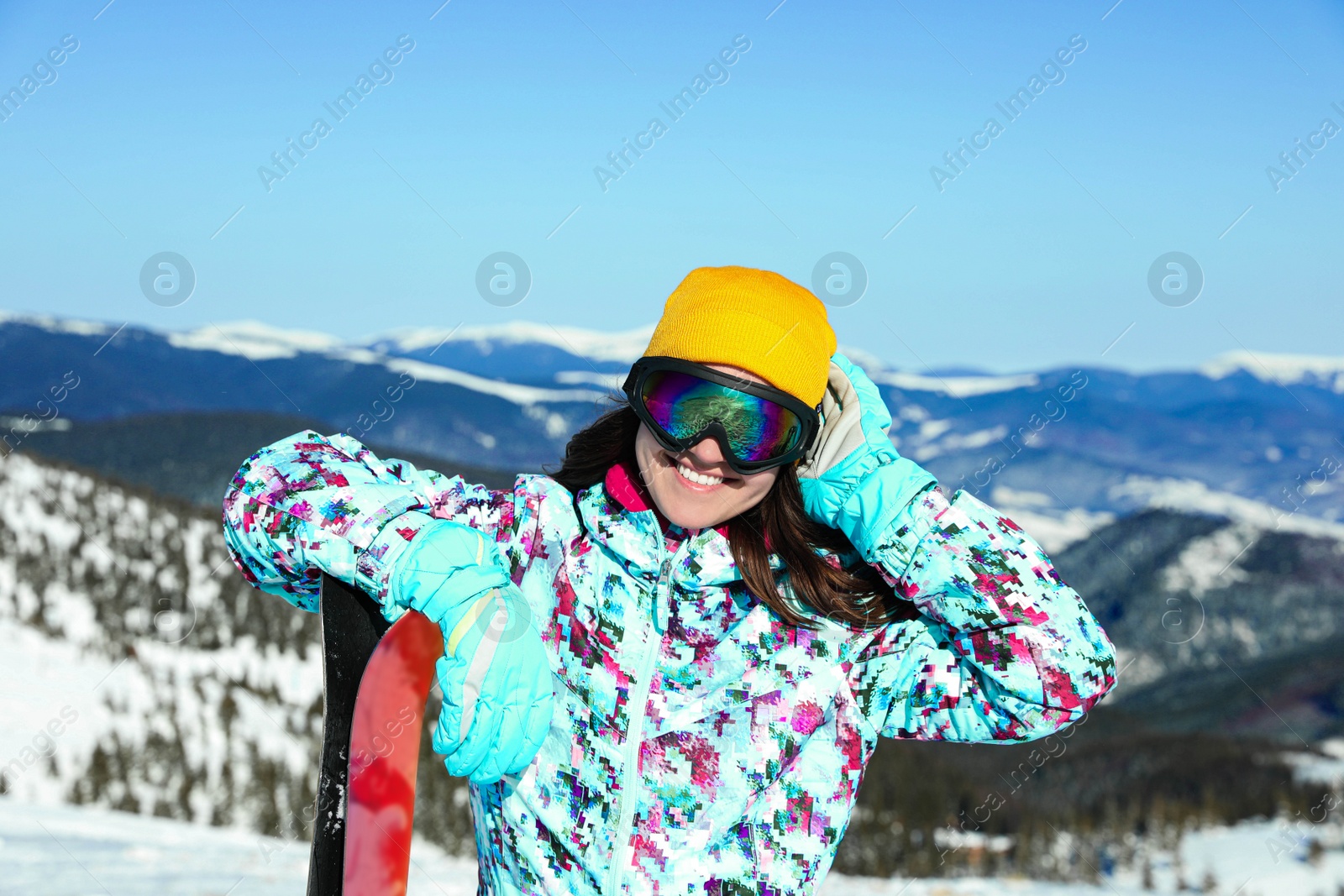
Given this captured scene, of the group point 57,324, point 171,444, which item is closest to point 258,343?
point 57,324

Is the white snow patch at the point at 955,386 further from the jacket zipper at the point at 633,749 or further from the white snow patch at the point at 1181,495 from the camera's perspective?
the jacket zipper at the point at 633,749

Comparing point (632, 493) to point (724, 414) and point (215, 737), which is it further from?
point (215, 737)

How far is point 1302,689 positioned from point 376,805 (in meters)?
51.8

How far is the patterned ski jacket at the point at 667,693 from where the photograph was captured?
1.74 metres

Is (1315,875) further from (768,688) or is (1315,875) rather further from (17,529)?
(17,529)

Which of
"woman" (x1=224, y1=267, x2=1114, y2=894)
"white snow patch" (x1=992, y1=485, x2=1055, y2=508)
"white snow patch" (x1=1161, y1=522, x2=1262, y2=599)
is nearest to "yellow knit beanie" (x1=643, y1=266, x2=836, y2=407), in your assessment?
"woman" (x1=224, y1=267, x2=1114, y2=894)

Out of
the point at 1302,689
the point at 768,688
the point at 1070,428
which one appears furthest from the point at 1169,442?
the point at 768,688

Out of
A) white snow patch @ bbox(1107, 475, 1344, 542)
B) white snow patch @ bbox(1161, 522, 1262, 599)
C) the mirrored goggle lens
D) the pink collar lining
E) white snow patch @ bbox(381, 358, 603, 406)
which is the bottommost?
the pink collar lining

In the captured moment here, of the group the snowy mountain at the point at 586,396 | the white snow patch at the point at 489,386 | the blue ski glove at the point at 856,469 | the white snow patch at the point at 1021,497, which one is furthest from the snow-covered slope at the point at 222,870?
the white snow patch at the point at 1021,497

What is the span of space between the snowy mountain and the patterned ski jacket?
79.9m

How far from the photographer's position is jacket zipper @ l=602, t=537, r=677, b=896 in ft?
5.70

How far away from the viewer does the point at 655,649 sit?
1769 mm

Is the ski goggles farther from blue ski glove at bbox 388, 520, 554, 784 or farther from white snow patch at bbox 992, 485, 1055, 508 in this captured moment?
white snow patch at bbox 992, 485, 1055, 508

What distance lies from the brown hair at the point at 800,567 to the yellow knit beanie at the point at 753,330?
0.21 metres
